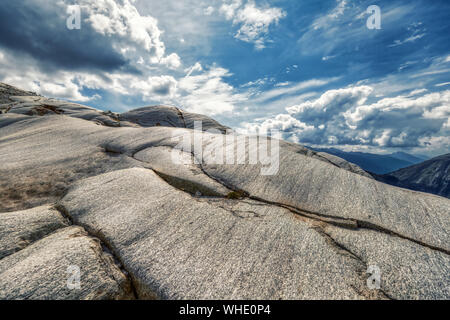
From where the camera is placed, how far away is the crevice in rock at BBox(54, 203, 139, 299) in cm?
584

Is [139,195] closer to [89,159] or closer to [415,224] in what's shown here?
[89,159]

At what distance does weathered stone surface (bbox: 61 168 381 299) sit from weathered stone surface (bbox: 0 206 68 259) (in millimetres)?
646

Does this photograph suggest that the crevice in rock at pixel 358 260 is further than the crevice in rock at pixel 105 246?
No

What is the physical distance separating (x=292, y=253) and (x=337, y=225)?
3007 millimetres

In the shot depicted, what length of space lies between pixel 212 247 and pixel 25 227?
693cm

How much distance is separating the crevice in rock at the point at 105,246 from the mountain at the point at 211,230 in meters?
0.03

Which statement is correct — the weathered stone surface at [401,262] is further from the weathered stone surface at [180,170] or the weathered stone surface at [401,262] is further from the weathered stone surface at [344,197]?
the weathered stone surface at [180,170]

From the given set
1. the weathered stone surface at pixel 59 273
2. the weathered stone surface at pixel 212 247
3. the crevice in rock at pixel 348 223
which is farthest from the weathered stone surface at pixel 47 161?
the crevice in rock at pixel 348 223

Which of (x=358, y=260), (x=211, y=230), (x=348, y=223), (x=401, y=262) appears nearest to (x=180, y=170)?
(x=211, y=230)

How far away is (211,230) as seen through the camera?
25.0 feet

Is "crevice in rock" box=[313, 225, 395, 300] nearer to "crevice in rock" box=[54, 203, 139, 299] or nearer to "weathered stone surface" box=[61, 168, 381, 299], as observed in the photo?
"weathered stone surface" box=[61, 168, 381, 299]

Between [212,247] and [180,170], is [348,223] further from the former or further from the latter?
[180,170]

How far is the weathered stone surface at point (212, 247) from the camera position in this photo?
18.7 ft

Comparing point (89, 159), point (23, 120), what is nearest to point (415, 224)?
point (89, 159)
